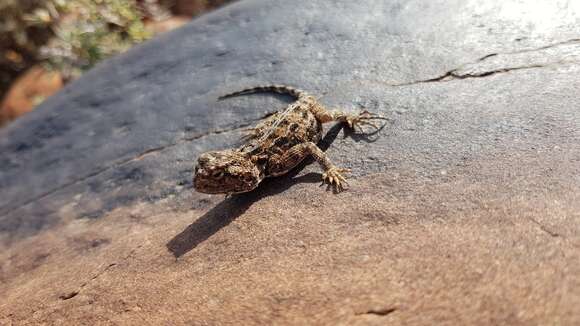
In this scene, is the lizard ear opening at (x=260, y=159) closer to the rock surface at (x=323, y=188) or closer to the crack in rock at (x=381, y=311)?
the rock surface at (x=323, y=188)

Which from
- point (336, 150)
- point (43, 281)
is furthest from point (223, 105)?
point (43, 281)

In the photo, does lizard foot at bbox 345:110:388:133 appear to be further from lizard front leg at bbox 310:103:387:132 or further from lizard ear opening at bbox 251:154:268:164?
lizard ear opening at bbox 251:154:268:164

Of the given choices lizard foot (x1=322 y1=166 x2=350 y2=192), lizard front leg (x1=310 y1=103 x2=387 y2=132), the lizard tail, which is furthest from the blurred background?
lizard foot (x1=322 y1=166 x2=350 y2=192)

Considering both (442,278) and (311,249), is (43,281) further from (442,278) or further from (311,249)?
(442,278)

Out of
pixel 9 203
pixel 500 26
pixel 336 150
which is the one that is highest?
pixel 500 26

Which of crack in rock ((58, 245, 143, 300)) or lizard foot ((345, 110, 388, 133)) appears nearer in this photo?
crack in rock ((58, 245, 143, 300))

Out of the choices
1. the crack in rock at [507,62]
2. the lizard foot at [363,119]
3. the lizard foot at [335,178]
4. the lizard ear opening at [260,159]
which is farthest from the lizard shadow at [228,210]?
the crack in rock at [507,62]

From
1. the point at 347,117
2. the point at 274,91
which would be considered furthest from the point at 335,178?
the point at 274,91
